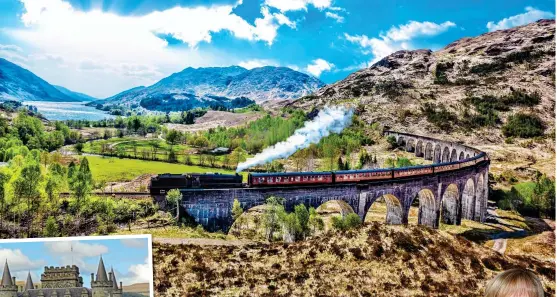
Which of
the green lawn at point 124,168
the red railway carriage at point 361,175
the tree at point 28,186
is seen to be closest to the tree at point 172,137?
the green lawn at point 124,168

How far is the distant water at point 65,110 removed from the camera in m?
17.6

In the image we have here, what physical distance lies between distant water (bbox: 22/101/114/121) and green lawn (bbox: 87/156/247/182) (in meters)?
2.02

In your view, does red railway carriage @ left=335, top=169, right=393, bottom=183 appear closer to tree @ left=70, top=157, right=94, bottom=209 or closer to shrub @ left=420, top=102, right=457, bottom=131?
tree @ left=70, top=157, right=94, bottom=209

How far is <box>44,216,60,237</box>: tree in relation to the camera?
14.9m

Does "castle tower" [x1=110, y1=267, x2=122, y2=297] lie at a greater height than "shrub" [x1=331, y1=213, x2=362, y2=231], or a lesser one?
lesser

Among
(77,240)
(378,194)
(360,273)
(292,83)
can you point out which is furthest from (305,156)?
(77,240)

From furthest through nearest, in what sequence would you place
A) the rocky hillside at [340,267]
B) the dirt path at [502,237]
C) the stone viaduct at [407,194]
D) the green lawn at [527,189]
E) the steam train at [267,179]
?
the green lawn at [527,189], the dirt path at [502,237], the stone viaduct at [407,194], the steam train at [267,179], the rocky hillside at [340,267]

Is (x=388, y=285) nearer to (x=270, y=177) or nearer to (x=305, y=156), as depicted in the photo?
(x=270, y=177)

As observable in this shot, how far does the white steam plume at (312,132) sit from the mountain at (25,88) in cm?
875

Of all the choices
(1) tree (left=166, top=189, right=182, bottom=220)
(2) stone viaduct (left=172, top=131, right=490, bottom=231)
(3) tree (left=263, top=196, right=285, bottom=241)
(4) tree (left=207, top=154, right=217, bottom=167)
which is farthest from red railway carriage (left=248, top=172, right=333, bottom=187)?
(1) tree (left=166, top=189, right=182, bottom=220)

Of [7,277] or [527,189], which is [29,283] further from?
[527,189]

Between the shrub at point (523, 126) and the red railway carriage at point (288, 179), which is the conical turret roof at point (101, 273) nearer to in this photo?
the red railway carriage at point (288, 179)

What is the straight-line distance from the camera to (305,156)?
2803cm

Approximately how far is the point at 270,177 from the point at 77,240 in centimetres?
818
